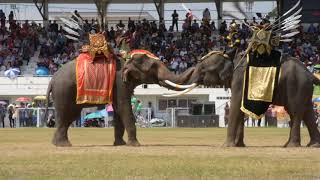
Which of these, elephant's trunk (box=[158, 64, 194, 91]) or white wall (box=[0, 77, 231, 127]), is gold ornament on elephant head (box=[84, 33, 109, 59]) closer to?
elephant's trunk (box=[158, 64, 194, 91])

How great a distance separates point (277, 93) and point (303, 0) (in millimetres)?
35912

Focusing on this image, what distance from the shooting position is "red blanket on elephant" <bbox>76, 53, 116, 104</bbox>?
714 inches

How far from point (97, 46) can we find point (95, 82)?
878 millimetres

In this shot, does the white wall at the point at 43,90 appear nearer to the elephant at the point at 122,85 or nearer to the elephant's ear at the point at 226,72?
the elephant at the point at 122,85

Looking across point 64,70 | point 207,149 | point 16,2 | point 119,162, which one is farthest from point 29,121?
point 119,162

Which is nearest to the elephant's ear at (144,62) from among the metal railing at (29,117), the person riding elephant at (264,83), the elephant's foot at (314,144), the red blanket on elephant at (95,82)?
the red blanket on elephant at (95,82)

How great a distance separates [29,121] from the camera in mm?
45531

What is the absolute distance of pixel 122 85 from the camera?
18219 millimetres

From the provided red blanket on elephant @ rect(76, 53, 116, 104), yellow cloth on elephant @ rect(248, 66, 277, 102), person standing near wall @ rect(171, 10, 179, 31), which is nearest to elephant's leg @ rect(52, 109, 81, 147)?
red blanket on elephant @ rect(76, 53, 116, 104)

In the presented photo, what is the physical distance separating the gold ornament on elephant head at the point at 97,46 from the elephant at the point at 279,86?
223cm

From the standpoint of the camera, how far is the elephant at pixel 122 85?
18078 millimetres

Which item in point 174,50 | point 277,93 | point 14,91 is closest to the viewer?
point 277,93

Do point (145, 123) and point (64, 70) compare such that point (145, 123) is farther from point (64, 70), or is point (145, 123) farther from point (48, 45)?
point (64, 70)

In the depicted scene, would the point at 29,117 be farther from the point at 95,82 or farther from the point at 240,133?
the point at 240,133
